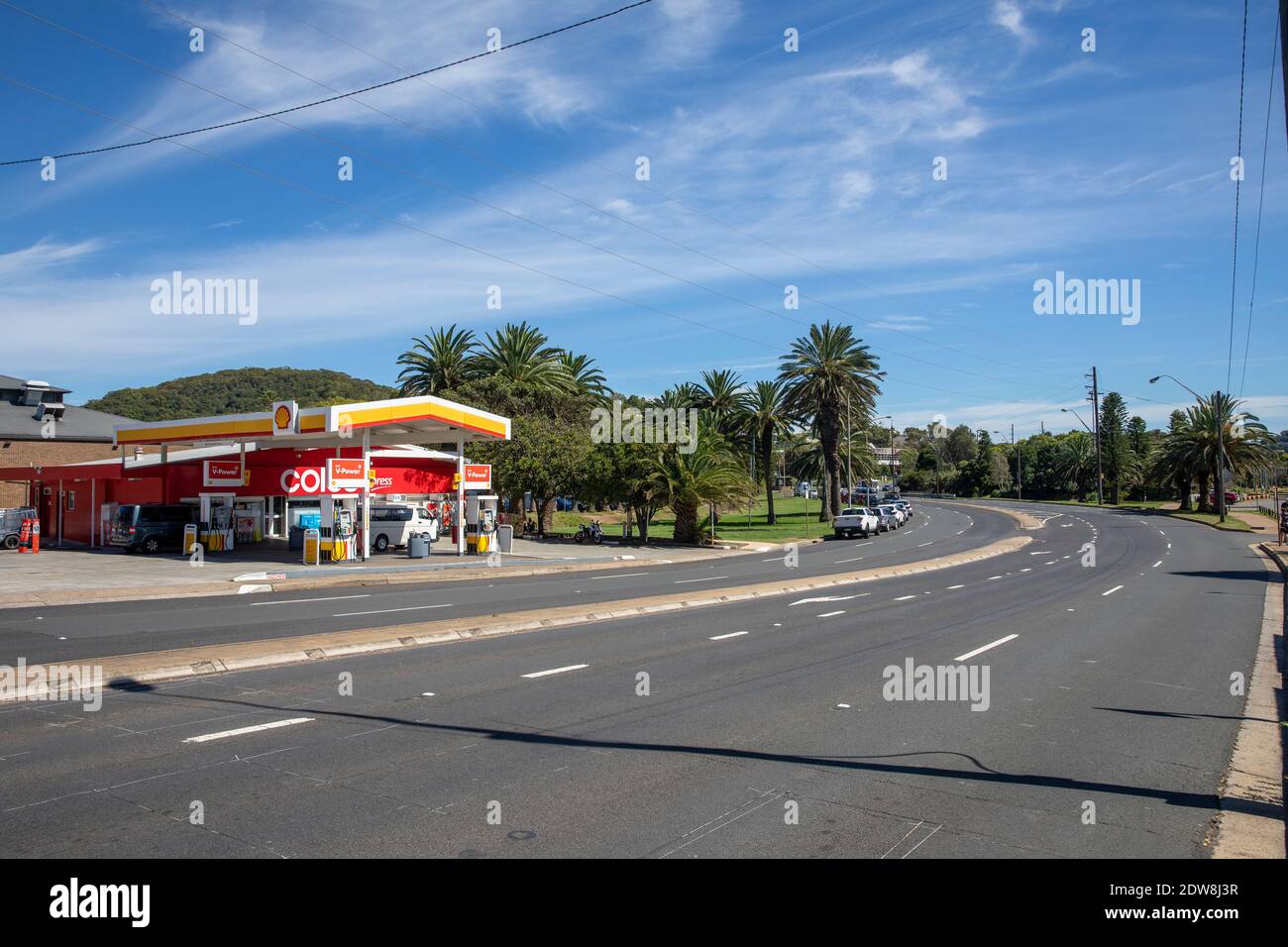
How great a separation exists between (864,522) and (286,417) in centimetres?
3538

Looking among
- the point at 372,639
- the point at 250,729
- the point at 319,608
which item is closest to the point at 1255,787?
the point at 250,729

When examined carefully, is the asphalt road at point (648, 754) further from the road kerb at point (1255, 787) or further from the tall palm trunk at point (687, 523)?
the tall palm trunk at point (687, 523)

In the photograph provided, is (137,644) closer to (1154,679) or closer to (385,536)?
(1154,679)

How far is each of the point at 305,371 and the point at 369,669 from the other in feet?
456

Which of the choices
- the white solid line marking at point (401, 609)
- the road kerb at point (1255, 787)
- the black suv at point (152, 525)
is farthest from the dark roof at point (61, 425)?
the road kerb at point (1255, 787)

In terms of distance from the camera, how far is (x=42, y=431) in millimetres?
54250

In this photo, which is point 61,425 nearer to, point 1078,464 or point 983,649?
point 983,649

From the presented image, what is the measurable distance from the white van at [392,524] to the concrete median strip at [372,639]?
1999 cm

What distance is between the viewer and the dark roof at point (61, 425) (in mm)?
53812

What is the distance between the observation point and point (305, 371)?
141500 millimetres
